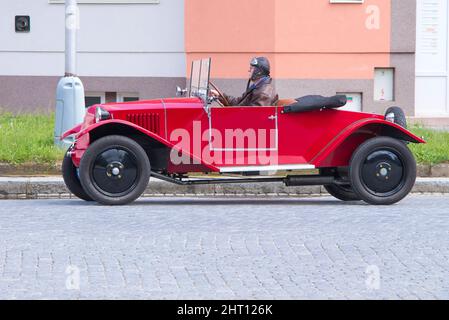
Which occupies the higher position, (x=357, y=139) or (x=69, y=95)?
(x=69, y=95)

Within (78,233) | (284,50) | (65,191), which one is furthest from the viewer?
(284,50)

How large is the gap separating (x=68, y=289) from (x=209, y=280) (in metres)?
0.93

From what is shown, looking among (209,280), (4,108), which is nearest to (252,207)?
(209,280)

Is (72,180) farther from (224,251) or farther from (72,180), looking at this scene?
(224,251)

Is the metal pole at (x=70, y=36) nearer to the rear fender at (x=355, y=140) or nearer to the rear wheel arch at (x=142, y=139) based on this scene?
the rear wheel arch at (x=142, y=139)

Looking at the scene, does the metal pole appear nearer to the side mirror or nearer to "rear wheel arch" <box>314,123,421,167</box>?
the side mirror

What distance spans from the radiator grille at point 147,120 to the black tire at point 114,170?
23 centimetres

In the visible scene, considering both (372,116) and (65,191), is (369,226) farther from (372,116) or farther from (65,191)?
(65,191)

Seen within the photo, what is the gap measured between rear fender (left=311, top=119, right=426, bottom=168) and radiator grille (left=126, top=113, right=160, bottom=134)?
64.0 inches

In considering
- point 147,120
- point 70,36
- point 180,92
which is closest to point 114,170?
point 147,120

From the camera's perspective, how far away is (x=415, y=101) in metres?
20.6

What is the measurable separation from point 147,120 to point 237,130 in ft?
2.97

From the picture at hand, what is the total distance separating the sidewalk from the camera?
1342cm

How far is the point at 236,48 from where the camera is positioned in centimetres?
2020
